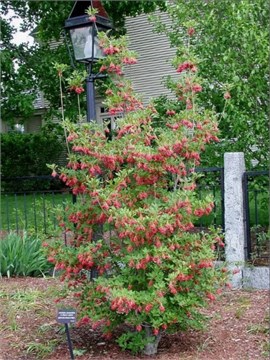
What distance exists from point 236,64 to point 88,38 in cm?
261

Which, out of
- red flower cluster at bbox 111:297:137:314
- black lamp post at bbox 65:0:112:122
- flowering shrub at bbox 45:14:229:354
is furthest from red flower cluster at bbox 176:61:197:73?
red flower cluster at bbox 111:297:137:314

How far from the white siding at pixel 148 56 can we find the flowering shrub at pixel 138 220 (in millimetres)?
13631

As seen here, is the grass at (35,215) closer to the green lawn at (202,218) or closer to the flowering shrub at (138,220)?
the green lawn at (202,218)

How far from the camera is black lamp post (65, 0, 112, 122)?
517 centimetres

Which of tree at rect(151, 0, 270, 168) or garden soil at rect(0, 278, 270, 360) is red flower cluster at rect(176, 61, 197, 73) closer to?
garden soil at rect(0, 278, 270, 360)

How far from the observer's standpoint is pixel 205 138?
4.25 meters

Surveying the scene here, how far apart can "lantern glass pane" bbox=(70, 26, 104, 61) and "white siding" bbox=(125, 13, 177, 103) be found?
41.1 ft

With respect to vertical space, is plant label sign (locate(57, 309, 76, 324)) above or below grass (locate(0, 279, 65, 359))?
above

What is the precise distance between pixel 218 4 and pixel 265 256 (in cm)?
335

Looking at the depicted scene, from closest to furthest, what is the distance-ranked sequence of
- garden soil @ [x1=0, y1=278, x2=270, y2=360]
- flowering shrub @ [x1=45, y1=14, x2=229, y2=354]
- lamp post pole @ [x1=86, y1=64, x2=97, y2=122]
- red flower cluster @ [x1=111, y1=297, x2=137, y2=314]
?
red flower cluster @ [x1=111, y1=297, x2=137, y2=314] → flowering shrub @ [x1=45, y1=14, x2=229, y2=354] → garden soil @ [x1=0, y1=278, x2=270, y2=360] → lamp post pole @ [x1=86, y1=64, x2=97, y2=122]

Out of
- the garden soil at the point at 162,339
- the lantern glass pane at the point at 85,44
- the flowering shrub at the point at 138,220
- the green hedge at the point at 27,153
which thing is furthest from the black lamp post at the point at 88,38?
the green hedge at the point at 27,153

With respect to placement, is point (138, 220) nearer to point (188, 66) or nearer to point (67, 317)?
point (67, 317)

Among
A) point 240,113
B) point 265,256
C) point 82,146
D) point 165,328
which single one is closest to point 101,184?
point 82,146

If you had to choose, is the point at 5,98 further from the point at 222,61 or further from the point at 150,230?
the point at 150,230
